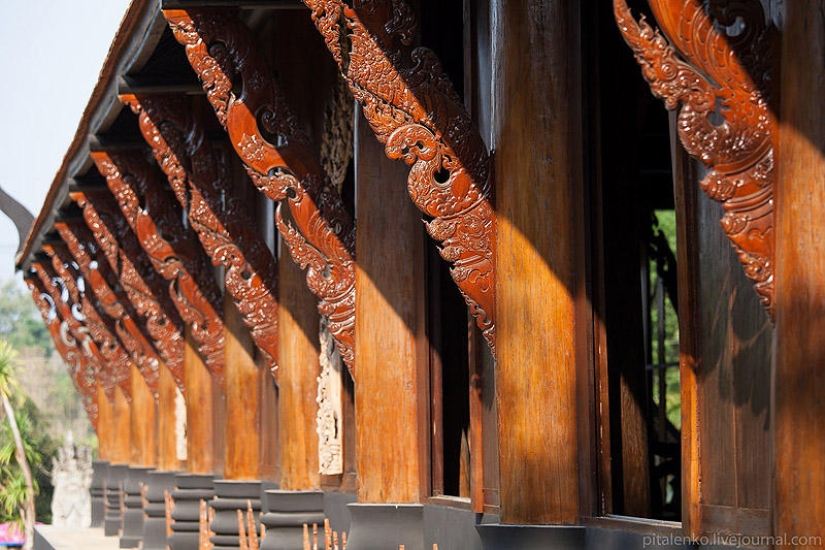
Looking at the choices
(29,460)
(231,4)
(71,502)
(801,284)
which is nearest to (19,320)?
(29,460)

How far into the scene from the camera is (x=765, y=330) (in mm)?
3949

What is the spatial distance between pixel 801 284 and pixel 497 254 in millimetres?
1846

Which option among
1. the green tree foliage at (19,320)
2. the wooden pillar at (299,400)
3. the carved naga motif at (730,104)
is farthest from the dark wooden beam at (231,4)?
the green tree foliage at (19,320)

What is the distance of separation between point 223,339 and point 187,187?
5.26 feet

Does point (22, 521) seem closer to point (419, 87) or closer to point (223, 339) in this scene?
point (223, 339)

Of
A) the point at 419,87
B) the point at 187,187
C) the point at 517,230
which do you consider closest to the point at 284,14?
the point at 187,187

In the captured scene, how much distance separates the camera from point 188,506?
1159 centimetres

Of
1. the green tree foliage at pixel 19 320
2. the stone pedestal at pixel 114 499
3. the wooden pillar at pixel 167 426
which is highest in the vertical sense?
the green tree foliage at pixel 19 320

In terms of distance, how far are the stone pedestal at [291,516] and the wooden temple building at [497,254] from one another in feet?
0.05

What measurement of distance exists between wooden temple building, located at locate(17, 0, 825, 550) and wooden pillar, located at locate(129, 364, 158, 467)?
4777 mm

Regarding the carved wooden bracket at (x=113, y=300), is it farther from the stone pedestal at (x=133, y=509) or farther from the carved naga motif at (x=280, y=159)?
the carved naga motif at (x=280, y=159)

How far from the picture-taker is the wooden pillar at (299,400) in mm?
8602

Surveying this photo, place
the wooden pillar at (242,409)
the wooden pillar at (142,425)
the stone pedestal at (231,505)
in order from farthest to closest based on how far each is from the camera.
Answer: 1. the wooden pillar at (142,425)
2. the wooden pillar at (242,409)
3. the stone pedestal at (231,505)

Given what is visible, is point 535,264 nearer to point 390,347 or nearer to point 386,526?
point 390,347
